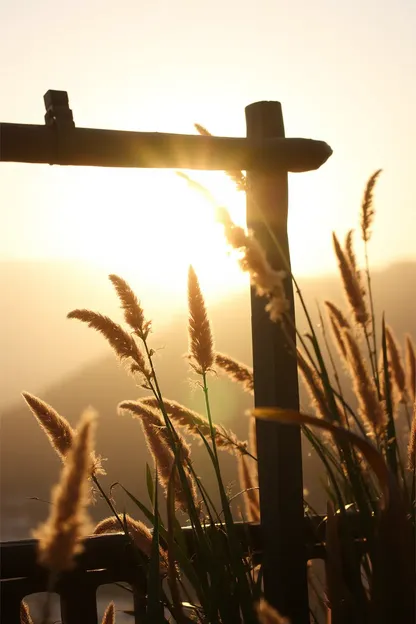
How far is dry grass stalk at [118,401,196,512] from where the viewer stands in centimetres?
149

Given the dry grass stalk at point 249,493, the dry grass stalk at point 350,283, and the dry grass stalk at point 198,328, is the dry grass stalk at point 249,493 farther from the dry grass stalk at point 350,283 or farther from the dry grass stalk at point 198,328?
the dry grass stalk at point 350,283

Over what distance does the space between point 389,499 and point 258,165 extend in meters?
1.05

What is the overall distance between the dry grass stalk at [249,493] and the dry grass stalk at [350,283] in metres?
0.61

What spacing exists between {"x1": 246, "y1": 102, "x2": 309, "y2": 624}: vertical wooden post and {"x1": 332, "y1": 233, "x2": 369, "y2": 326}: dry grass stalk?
1.02ft

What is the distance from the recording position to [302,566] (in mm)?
1714

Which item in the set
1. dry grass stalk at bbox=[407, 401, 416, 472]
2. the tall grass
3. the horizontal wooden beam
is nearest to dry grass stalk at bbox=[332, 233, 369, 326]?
the tall grass

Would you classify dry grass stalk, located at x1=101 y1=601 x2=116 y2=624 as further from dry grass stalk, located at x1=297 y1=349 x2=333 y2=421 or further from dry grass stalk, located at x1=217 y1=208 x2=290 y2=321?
dry grass stalk, located at x1=217 y1=208 x2=290 y2=321

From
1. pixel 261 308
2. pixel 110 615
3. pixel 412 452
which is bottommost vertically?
pixel 110 615

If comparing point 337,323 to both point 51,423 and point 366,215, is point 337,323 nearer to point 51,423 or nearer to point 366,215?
point 366,215

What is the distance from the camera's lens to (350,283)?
1.39 m

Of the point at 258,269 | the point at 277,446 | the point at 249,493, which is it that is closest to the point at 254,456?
the point at 277,446

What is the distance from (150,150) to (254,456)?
0.74m

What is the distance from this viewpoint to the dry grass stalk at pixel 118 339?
1456 millimetres

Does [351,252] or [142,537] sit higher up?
[351,252]
